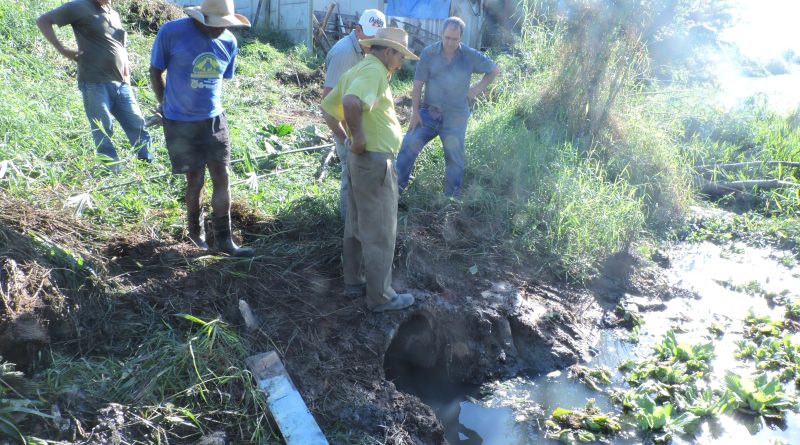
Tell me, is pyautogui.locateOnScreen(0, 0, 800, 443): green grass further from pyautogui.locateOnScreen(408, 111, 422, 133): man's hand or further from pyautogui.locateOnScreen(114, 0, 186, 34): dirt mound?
pyautogui.locateOnScreen(408, 111, 422, 133): man's hand

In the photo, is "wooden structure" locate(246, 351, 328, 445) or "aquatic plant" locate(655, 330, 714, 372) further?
"aquatic plant" locate(655, 330, 714, 372)

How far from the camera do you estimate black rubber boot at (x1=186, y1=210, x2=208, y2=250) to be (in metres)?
4.54

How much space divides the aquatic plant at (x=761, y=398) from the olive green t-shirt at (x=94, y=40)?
5.49 meters

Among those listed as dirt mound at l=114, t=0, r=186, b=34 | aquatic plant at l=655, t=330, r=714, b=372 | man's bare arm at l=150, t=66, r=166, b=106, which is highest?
man's bare arm at l=150, t=66, r=166, b=106

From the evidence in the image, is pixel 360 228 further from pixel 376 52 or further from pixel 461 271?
pixel 461 271

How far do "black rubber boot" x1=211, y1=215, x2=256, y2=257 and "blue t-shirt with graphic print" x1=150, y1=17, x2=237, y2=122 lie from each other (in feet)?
2.41

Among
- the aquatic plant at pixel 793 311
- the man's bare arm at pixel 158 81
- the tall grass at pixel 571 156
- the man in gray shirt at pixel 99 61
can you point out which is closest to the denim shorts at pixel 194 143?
the man's bare arm at pixel 158 81

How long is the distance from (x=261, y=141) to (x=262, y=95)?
8.67 ft

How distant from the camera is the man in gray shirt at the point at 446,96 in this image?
6.04 metres

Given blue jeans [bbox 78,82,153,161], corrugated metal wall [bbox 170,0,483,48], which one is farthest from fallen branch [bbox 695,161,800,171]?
corrugated metal wall [bbox 170,0,483,48]

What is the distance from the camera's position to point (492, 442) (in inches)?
158

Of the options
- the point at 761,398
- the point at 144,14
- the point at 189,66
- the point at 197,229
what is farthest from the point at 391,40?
the point at 144,14

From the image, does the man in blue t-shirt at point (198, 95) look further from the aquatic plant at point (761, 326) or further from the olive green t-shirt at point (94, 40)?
the aquatic plant at point (761, 326)

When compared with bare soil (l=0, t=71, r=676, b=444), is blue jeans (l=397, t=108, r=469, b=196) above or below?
above
